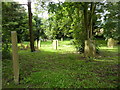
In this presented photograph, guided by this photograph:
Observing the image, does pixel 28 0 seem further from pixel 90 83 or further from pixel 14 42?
pixel 90 83

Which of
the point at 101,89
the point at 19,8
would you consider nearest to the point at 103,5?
the point at 101,89

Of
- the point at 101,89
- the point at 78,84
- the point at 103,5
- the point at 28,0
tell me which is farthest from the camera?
the point at 28,0

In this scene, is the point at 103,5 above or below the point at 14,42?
above

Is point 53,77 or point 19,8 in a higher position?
point 19,8

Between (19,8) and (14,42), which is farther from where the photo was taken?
(19,8)

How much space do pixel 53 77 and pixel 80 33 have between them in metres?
6.06

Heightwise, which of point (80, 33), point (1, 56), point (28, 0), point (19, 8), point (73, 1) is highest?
point (19, 8)

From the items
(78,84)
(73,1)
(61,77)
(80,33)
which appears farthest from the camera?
(80,33)

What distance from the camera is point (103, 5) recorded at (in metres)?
8.75

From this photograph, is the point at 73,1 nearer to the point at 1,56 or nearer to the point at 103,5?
the point at 103,5

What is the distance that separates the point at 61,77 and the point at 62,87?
27.1 inches

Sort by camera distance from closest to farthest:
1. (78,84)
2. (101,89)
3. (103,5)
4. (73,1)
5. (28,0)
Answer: (101,89), (78,84), (73,1), (103,5), (28,0)

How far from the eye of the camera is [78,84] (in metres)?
3.38

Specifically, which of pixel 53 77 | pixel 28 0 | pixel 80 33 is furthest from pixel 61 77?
pixel 28 0
